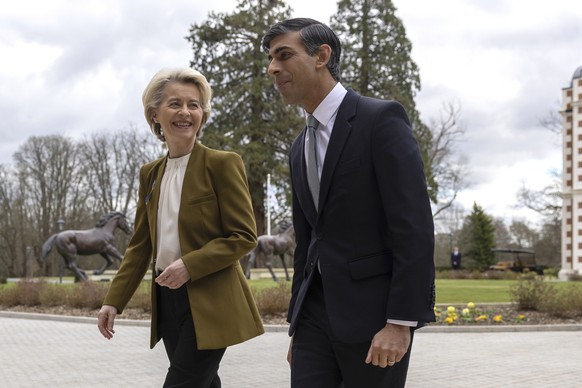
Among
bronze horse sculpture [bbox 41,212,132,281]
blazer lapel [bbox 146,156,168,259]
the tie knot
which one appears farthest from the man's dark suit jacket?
bronze horse sculpture [bbox 41,212,132,281]

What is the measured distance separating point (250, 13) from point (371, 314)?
42.5 m

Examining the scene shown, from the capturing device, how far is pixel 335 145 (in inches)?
118

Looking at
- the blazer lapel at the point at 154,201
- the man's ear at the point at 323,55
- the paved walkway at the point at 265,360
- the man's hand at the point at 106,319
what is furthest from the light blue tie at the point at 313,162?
the paved walkway at the point at 265,360

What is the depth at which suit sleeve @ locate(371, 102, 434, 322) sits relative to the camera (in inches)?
109

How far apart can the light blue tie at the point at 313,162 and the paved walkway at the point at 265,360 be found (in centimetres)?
533

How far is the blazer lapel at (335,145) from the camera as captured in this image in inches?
117

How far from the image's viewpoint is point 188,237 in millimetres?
3654

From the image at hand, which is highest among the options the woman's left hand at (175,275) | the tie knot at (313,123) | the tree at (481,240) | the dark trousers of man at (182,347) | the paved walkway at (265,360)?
the tree at (481,240)

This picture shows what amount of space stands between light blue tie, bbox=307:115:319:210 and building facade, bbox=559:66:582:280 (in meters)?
39.5

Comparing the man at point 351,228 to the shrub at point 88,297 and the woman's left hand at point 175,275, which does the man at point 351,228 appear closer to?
the woman's left hand at point 175,275

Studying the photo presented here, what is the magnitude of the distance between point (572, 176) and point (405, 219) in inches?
1631

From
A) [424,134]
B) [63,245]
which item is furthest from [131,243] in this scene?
[424,134]

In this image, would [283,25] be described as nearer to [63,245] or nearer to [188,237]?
[188,237]

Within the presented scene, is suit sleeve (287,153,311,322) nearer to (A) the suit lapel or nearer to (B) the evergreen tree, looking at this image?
(A) the suit lapel
